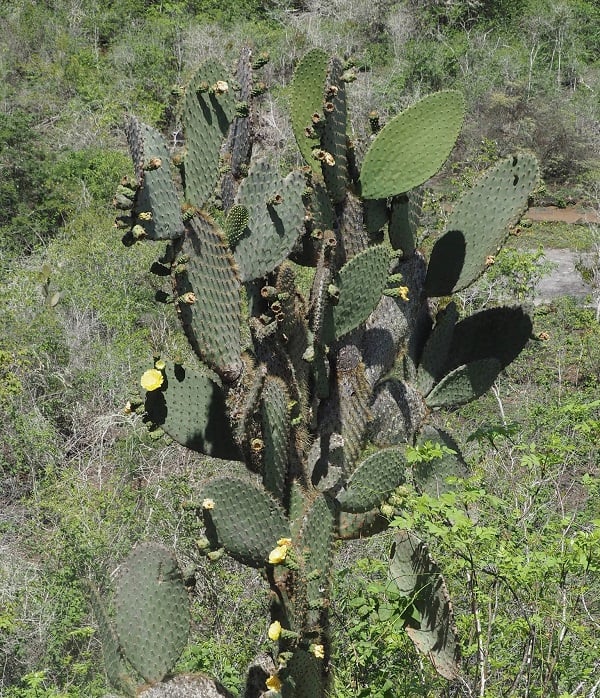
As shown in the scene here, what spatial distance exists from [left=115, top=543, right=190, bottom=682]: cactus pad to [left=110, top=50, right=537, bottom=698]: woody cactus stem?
45mm

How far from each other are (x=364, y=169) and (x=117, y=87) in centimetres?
1187

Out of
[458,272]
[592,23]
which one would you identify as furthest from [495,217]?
[592,23]

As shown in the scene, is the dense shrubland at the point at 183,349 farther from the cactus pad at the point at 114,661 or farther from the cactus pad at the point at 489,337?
the cactus pad at the point at 114,661

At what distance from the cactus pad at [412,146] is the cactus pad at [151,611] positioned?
1.23 metres

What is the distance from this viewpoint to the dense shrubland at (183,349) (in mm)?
2832

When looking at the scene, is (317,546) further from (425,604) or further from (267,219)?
(267,219)

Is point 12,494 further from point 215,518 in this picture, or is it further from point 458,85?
point 458,85

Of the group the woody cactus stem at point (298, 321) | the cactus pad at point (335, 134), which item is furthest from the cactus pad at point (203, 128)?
the cactus pad at point (335, 134)

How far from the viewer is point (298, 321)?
2.35 meters

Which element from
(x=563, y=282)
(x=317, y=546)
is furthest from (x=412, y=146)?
(x=563, y=282)

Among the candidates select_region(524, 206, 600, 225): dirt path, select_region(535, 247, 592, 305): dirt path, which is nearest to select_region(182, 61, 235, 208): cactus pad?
select_region(535, 247, 592, 305): dirt path

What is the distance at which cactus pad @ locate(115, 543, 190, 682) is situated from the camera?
7.89ft

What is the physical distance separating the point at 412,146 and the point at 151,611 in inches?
61.1

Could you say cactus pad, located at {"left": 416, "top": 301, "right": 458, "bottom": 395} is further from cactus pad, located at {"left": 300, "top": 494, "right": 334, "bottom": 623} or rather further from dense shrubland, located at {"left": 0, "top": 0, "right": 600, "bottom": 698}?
cactus pad, located at {"left": 300, "top": 494, "right": 334, "bottom": 623}
